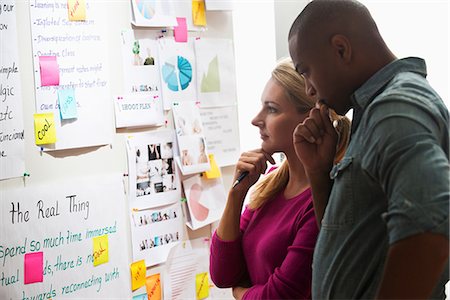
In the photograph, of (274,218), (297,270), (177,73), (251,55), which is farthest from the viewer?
(251,55)

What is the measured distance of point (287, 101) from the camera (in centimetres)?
142

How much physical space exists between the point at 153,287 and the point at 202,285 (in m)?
0.23

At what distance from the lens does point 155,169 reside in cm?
182

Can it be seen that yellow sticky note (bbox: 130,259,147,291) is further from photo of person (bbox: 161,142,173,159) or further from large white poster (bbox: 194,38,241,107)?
large white poster (bbox: 194,38,241,107)

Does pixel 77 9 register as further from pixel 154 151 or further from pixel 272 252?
pixel 272 252

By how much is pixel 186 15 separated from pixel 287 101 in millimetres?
668

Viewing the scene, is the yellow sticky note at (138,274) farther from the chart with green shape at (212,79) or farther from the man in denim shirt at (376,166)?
the man in denim shirt at (376,166)

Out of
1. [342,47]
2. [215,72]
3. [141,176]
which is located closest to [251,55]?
[215,72]

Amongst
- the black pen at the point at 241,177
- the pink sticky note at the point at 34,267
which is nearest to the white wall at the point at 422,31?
the black pen at the point at 241,177

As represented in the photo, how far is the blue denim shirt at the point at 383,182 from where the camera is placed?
0.75 meters

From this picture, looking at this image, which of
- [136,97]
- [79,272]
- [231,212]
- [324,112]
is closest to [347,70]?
[324,112]

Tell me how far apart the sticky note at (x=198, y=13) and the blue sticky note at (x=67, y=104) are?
1.83ft

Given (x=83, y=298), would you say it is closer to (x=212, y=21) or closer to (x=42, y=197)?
(x=42, y=197)

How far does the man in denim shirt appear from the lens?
0.75 m
